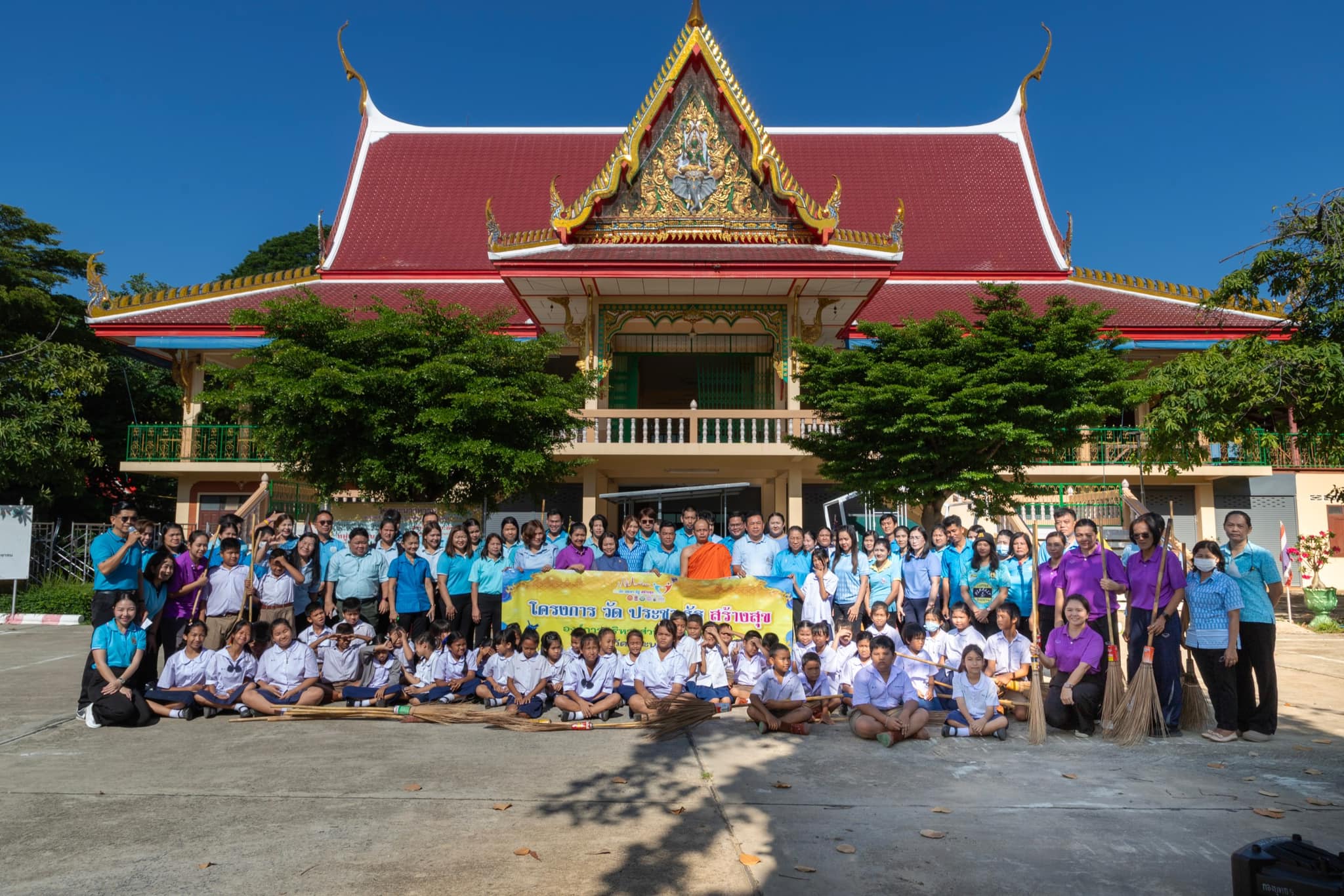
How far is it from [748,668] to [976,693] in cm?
177

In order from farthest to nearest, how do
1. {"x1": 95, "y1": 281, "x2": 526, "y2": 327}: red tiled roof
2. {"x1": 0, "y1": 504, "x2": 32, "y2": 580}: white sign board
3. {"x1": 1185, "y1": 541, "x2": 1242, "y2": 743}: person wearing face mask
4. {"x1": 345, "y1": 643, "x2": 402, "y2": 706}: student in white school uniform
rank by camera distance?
{"x1": 95, "y1": 281, "x2": 526, "y2": 327}: red tiled roof
{"x1": 0, "y1": 504, "x2": 32, "y2": 580}: white sign board
{"x1": 345, "y1": 643, "x2": 402, "y2": 706}: student in white school uniform
{"x1": 1185, "y1": 541, "x2": 1242, "y2": 743}: person wearing face mask

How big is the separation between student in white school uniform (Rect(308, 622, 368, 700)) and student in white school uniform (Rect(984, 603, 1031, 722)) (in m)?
4.95

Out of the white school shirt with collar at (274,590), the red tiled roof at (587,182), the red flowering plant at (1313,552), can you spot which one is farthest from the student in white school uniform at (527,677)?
the red flowering plant at (1313,552)

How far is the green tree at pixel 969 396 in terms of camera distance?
9867 mm

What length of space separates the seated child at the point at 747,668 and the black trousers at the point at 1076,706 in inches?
82.8

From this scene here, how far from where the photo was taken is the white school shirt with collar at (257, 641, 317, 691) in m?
7.11

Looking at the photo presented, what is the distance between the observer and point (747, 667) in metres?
7.38

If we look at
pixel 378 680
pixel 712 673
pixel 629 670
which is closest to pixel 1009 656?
pixel 712 673

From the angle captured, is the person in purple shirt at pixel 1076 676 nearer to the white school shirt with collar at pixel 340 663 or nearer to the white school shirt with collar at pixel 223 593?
the white school shirt with collar at pixel 340 663

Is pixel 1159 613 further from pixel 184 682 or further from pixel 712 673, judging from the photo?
pixel 184 682

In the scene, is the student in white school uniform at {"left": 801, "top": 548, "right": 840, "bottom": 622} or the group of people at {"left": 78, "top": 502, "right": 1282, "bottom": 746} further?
the student in white school uniform at {"left": 801, "top": 548, "right": 840, "bottom": 622}

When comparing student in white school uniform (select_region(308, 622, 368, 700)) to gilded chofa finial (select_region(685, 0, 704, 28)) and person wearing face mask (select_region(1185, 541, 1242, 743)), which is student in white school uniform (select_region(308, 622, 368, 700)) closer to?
person wearing face mask (select_region(1185, 541, 1242, 743))

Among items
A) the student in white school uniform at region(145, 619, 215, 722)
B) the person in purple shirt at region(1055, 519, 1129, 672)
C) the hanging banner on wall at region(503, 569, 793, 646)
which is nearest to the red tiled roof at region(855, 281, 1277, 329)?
the hanging banner on wall at region(503, 569, 793, 646)

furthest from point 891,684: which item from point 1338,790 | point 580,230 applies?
point 580,230
